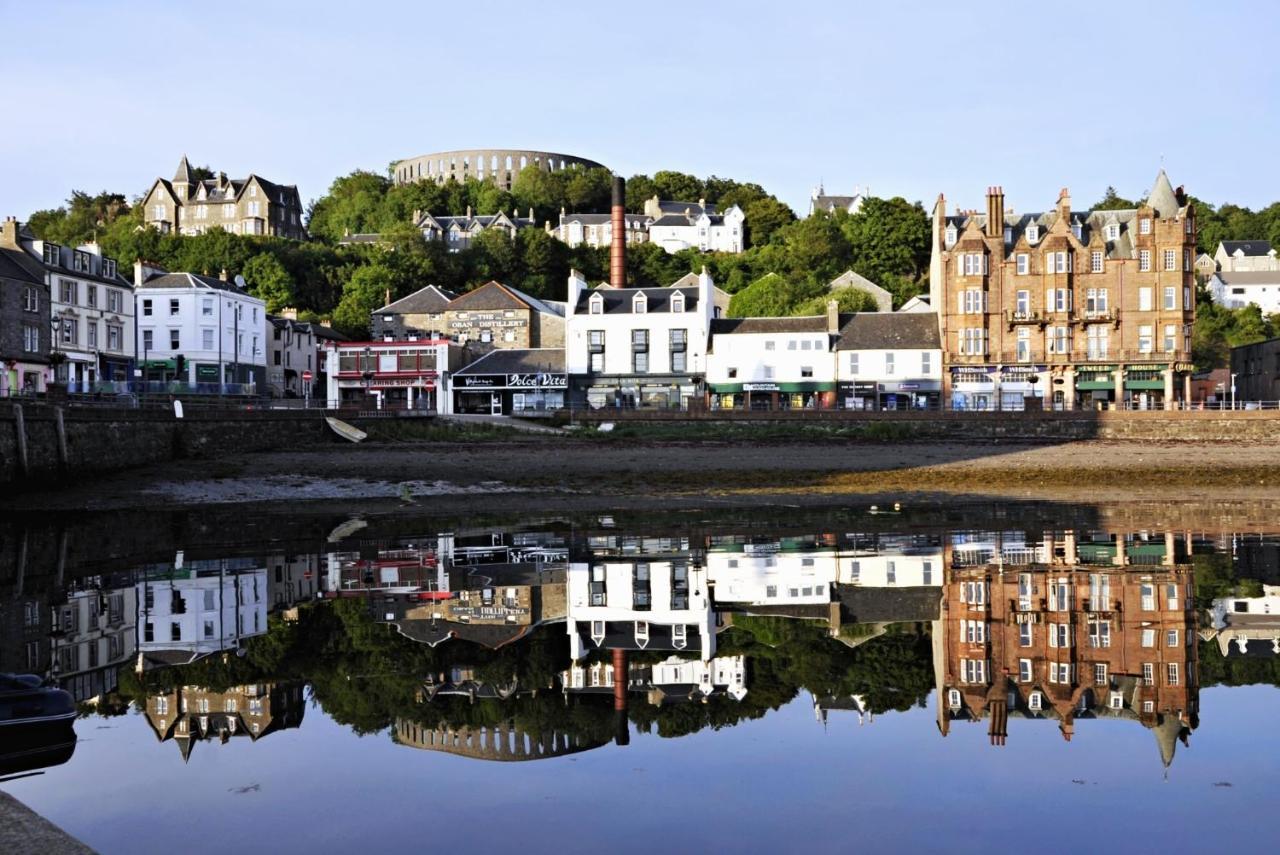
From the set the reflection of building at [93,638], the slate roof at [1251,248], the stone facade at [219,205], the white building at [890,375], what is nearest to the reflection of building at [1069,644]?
the reflection of building at [93,638]

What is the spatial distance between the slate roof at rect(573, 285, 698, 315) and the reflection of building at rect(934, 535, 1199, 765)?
50.7 m

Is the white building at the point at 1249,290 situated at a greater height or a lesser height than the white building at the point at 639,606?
greater

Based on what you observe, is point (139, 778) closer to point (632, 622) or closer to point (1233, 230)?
point (632, 622)

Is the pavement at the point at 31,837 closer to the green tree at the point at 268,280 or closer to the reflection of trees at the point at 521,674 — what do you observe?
the reflection of trees at the point at 521,674

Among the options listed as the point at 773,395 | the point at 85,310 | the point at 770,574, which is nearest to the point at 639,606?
the point at 770,574

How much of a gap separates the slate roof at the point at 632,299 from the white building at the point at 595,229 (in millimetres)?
61144

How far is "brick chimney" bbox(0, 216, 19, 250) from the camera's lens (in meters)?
58.8

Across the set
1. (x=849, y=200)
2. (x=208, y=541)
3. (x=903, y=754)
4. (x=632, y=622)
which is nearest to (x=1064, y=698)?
(x=903, y=754)

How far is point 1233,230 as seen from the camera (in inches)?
4973

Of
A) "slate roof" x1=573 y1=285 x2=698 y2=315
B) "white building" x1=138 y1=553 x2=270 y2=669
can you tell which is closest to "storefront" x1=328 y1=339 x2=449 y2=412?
"slate roof" x1=573 y1=285 x2=698 y2=315

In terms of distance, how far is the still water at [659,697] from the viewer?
9.71m

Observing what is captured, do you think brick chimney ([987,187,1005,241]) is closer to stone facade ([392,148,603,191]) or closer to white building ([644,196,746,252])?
white building ([644,196,746,252])

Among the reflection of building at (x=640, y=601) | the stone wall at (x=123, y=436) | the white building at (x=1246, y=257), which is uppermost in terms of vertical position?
the white building at (x=1246, y=257)

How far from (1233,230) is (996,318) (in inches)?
2877
